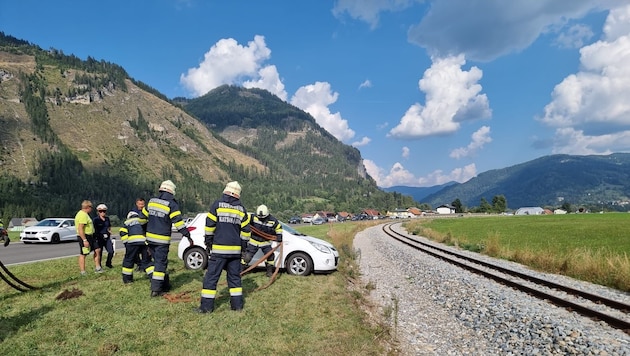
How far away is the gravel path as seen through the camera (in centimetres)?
648

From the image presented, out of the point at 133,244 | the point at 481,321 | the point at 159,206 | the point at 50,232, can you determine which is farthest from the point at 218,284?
the point at 50,232

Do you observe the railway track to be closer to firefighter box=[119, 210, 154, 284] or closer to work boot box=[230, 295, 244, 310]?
work boot box=[230, 295, 244, 310]

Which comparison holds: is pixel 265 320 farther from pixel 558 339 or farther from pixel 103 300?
pixel 558 339

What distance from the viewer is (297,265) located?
37.1 feet

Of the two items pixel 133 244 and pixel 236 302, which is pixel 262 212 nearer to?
pixel 133 244

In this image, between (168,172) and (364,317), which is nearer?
(364,317)

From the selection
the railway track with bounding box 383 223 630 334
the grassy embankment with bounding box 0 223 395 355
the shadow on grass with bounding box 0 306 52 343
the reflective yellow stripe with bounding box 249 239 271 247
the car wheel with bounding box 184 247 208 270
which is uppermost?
the reflective yellow stripe with bounding box 249 239 271 247

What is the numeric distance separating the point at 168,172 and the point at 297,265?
195798 millimetres

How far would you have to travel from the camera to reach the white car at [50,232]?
23438 mm

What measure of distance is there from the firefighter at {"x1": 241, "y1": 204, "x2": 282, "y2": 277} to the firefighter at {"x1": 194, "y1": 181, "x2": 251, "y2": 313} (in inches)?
132

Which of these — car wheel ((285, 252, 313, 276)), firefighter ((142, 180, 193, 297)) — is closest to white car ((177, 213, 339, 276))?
car wheel ((285, 252, 313, 276))

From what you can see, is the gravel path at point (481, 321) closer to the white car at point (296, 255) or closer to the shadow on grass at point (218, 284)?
the white car at point (296, 255)

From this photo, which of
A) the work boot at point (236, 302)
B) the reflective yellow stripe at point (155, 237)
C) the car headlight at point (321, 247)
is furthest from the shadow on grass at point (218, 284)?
the car headlight at point (321, 247)

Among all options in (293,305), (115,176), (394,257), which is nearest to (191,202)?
(115,176)
